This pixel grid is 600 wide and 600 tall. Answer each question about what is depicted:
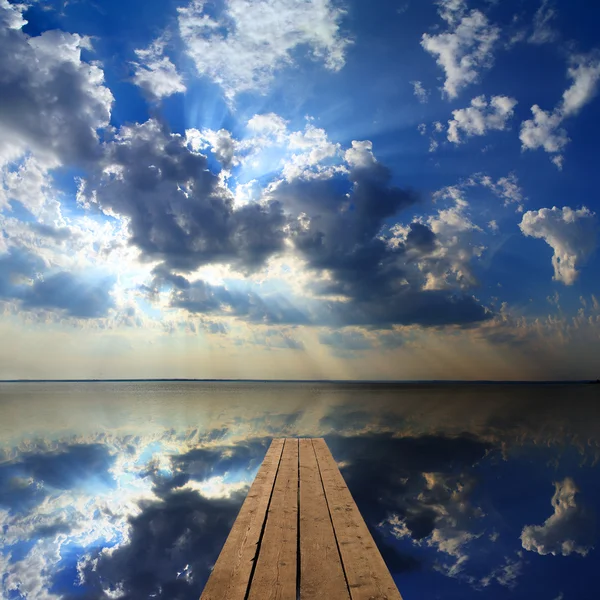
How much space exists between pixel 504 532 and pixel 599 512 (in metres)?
2.58

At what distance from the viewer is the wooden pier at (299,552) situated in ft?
10.8

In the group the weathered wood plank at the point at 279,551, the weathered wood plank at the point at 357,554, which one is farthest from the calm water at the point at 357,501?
the weathered wood plank at the point at 279,551

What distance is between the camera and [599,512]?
7.96 m

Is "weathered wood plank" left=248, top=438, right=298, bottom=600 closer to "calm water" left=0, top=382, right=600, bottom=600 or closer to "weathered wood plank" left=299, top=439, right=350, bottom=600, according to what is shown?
"weathered wood plank" left=299, top=439, right=350, bottom=600

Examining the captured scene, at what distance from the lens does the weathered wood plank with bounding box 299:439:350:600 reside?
3307 millimetres

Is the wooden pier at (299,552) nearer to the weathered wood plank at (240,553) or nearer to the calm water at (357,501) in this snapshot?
the weathered wood plank at (240,553)

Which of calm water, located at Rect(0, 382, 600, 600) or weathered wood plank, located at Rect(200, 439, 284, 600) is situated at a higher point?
weathered wood plank, located at Rect(200, 439, 284, 600)

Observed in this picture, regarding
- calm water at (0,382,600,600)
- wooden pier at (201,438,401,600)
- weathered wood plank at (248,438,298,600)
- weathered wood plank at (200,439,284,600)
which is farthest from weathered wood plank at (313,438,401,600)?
calm water at (0,382,600,600)

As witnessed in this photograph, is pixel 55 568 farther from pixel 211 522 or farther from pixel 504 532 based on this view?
pixel 504 532

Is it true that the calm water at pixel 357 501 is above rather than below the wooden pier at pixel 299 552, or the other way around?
below

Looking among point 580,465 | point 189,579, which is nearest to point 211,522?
point 189,579

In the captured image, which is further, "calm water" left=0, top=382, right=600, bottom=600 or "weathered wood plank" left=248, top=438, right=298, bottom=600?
"calm water" left=0, top=382, right=600, bottom=600

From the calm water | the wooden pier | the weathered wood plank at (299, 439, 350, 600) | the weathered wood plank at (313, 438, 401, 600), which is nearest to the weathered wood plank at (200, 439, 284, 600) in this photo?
the wooden pier

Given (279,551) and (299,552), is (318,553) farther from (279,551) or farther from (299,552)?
(279,551)
